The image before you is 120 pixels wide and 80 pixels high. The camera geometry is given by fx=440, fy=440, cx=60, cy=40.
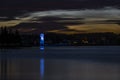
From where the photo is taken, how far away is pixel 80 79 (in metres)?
25.0

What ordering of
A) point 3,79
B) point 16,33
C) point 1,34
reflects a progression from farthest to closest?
1. point 16,33
2. point 1,34
3. point 3,79

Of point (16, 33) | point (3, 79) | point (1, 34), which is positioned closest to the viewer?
point (3, 79)

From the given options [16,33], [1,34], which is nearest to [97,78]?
[1,34]

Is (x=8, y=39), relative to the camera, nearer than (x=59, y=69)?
No

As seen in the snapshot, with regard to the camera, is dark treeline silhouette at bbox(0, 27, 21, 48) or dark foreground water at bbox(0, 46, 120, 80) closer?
dark foreground water at bbox(0, 46, 120, 80)

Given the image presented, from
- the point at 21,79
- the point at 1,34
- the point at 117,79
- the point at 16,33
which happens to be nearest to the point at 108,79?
the point at 117,79

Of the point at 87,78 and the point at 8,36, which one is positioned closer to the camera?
the point at 87,78

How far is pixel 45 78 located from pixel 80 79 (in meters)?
2.08

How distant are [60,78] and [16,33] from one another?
136561 mm

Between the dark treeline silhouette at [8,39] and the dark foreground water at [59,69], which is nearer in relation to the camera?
the dark foreground water at [59,69]

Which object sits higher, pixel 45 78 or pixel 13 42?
pixel 45 78

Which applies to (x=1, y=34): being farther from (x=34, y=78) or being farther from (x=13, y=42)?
(x=34, y=78)

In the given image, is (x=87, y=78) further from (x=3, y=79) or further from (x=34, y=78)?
(x=3, y=79)

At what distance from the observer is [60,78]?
25578 millimetres
